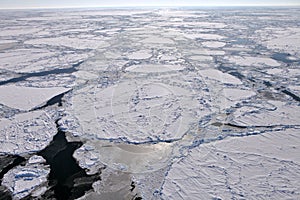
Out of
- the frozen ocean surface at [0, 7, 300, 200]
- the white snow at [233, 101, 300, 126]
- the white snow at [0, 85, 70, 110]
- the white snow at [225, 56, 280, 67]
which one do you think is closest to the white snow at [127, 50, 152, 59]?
the frozen ocean surface at [0, 7, 300, 200]

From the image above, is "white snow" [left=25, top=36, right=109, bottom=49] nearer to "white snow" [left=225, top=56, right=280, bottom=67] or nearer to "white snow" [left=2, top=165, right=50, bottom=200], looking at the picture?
"white snow" [left=225, top=56, right=280, bottom=67]

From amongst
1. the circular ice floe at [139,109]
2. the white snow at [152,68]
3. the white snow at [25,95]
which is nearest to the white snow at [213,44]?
the white snow at [152,68]

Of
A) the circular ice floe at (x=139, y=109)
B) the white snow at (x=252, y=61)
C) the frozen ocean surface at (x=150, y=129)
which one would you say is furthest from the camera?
the white snow at (x=252, y=61)

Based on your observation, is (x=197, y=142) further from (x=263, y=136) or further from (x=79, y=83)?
(x=79, y=83)

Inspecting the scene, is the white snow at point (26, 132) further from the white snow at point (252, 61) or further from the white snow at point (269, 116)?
the white snow at point (252, 61)

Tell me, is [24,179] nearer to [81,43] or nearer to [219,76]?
[219,76]

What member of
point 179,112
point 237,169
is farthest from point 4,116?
point 237,169

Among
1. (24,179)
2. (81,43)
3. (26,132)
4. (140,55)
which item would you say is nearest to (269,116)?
(24,179)

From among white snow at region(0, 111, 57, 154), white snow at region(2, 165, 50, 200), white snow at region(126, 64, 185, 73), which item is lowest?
white snow at region(2, 165, 50, 200)
